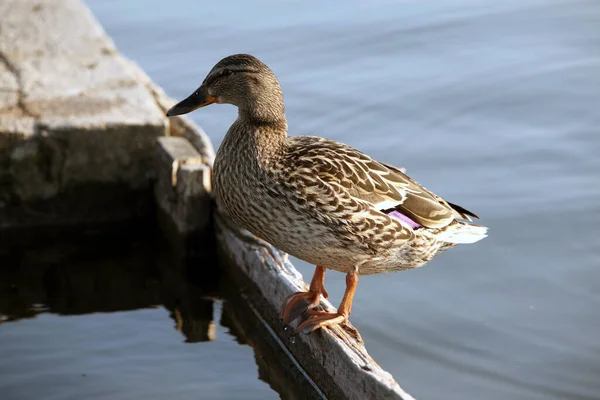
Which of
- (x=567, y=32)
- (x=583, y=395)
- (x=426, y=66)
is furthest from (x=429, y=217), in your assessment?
(x=567, y=32)

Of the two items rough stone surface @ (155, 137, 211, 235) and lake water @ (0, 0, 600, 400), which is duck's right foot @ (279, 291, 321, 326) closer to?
lake water @ (0, 0, 600, 400)

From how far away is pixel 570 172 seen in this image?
7828mm

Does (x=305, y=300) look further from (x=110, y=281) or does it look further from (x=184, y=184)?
(x=110, y=281)

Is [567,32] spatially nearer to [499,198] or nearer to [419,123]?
[419,123]

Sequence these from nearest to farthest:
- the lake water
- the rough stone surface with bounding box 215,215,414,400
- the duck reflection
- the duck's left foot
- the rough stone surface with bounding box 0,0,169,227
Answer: the rough stone surface with bounding box 215,215,414,400
the duck's left foot
the lake water
the duck reflection
the rough stone surface with bounding box 0,0,169,227

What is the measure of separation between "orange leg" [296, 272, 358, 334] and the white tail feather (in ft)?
1.63

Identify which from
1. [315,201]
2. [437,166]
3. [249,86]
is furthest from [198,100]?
[437,166]

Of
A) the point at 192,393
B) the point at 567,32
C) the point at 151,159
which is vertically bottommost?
the point at 192,393

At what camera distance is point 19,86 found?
730 centimetres

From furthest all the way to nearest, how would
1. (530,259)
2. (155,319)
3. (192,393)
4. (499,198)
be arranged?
1. (499,198)
2. (530,259)
3. (155,319)
4. (192,393)

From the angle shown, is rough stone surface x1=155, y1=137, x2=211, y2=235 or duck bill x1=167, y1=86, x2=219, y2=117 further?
rough stone surface x1=155, y1=137, x2=211, y2=235

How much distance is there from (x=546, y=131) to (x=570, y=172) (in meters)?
0.71

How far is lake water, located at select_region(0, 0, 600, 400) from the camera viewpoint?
5.79m

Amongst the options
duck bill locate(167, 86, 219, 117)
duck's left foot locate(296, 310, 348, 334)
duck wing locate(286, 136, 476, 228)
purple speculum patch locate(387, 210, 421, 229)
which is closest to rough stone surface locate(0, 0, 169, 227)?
duck bill locate(167, 86, 219, 117)
